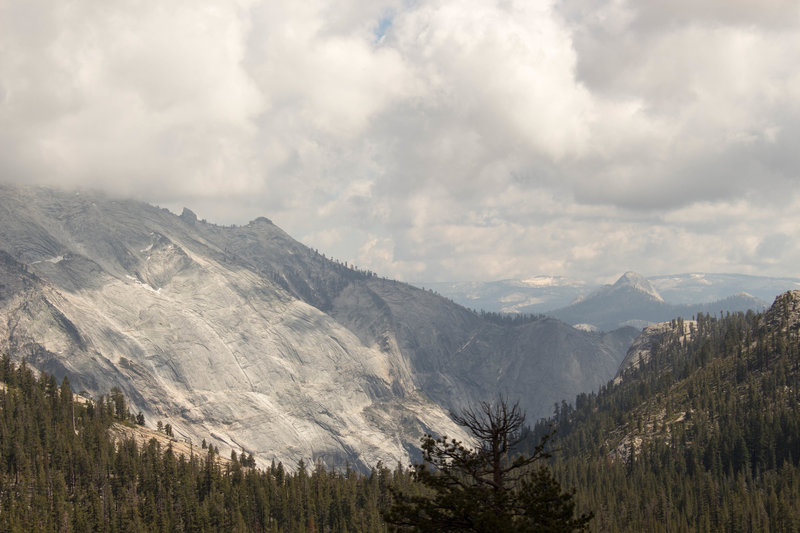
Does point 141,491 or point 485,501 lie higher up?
point 141,491

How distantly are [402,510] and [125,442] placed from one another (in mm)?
186586

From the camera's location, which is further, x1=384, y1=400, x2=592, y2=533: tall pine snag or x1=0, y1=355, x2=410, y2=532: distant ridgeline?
x1=0, y1=355, x2=410, y2=532: distant ridgeline

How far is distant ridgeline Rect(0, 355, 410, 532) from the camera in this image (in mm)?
154250

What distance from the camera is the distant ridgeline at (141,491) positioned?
154250 mm

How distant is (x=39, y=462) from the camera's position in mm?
172500

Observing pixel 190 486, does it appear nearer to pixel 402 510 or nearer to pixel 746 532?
pixel 746 532

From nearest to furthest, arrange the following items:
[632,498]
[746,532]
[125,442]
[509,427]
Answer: [509,427] → [746,532] → [632,498] → [125,442]

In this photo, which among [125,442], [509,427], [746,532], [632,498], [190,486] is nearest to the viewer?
[509,427]

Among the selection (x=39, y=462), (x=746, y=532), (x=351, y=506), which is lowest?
(x=746, y=532)

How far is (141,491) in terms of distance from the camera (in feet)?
574

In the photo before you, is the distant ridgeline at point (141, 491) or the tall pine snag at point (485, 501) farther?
the distant ridgeline at point (141, 491)

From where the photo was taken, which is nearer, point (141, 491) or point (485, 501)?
point (485, 501)

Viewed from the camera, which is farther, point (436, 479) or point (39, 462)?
point (39, 462)

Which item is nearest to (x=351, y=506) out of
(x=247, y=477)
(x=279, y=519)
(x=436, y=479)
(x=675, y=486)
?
(x=279, y=519)
